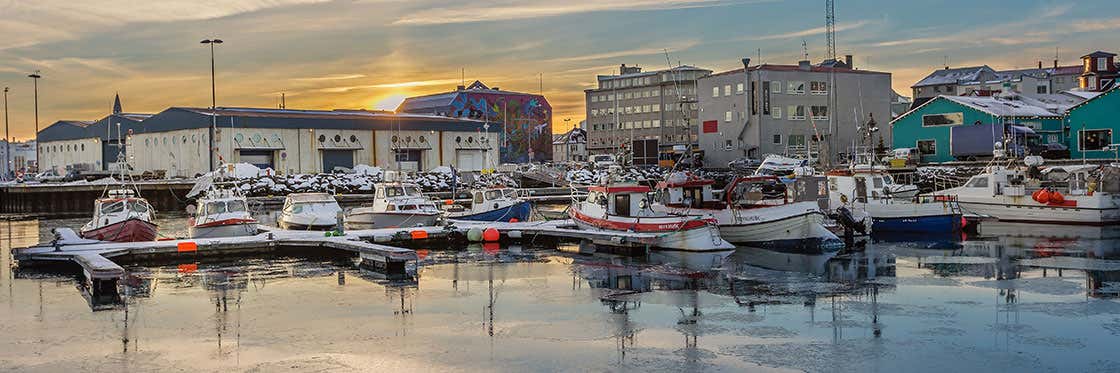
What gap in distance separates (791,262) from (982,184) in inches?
726

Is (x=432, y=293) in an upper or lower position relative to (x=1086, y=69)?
lower

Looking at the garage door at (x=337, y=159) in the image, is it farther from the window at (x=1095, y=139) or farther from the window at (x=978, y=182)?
the window at (x=1095, y=139)

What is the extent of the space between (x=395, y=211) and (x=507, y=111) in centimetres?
10000

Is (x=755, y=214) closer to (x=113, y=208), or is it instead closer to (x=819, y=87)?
(x=113, y=208)

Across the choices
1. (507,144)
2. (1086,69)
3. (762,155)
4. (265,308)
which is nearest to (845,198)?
(265,308)

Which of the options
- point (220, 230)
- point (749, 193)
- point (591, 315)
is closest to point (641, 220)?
point (749, 193)

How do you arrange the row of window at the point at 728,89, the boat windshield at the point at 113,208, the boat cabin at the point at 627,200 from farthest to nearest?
the row of window at the point at 728,89 → the boat windshield at the point at 113,208 → the boat cabin at the point at 627,200

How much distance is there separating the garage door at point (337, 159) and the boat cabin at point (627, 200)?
167ft

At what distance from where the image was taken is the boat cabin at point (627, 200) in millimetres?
29453

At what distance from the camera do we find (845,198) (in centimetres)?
3603

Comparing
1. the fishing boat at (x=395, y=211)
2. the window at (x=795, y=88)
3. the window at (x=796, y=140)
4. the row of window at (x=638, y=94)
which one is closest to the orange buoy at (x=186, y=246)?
the fishing boat at (x=395, y=211)

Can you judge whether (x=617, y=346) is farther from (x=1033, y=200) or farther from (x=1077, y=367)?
(x=1033, y=200)

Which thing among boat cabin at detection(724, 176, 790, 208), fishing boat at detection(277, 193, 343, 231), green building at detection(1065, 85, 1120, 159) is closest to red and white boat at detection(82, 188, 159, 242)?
fishing boat at detection(277, 193, 343, 231)

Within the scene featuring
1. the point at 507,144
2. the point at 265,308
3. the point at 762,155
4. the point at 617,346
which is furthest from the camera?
the point at 507,144
